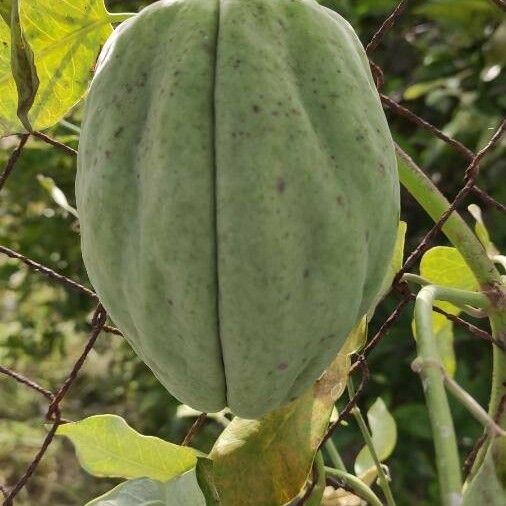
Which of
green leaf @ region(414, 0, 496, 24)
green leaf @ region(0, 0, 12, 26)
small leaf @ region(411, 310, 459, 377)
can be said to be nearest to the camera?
green leaf @ region(0, 0, 12, 26)

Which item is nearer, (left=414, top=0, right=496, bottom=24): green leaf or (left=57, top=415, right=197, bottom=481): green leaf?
(left=57, top=415, right=197, bottom=481): green leaf

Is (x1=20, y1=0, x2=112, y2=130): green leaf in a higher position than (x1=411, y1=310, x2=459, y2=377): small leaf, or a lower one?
higher

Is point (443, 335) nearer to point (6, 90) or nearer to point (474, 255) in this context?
point (474, 255)

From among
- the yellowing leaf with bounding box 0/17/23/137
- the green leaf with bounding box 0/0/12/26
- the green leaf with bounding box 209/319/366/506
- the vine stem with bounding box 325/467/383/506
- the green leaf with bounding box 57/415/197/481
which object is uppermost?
the green leaf with bounding box 0/0/12/26

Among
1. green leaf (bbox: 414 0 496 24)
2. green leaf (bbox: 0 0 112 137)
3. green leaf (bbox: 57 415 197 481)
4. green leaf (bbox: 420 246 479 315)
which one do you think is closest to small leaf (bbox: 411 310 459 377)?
green leaf (bbox: 420 246 479 315)

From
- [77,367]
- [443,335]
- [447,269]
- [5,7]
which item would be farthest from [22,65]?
[443,335]

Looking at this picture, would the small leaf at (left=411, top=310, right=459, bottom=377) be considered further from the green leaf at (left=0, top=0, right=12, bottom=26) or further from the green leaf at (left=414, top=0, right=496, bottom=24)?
the green leaf at (left=414, top=0, right=496, bottom=24)

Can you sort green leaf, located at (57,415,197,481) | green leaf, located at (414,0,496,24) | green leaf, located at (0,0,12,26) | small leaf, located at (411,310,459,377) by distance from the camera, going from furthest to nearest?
green leaf, located at (414,0,496,24)
small leaf, located at (411,310,459,377)
green leaf, located at (57,415,197,481)
green leaf, located at (0,0,12,26)
